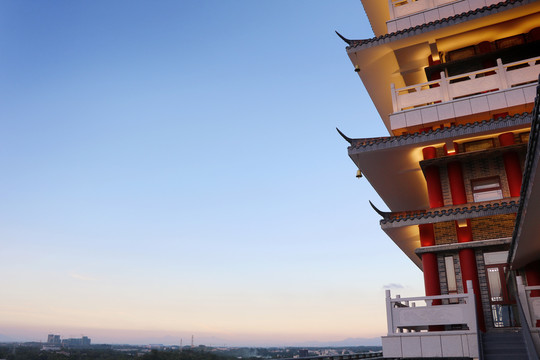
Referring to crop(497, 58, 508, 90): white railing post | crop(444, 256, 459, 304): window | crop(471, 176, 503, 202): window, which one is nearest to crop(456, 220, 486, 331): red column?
crop(444, 256, 459, 304): window

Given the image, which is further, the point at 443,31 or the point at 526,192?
the point at 443,31

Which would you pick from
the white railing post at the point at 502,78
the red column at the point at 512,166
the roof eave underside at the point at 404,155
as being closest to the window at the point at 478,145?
the red column at the point at 512,166

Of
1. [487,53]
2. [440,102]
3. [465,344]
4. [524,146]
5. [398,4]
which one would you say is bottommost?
[465,344]

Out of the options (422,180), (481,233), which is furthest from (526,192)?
(422,180)

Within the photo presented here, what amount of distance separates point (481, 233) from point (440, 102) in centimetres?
600

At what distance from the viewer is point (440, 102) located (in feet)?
65.2

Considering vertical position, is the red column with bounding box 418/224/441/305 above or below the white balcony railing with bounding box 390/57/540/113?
below

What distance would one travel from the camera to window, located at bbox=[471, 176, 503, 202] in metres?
18.6

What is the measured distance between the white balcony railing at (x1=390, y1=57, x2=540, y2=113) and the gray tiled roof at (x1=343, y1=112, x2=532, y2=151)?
6.23 ft

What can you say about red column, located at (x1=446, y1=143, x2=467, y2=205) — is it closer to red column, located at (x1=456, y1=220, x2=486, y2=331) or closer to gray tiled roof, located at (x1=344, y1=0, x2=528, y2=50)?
red column, located at (x1=456, y1=220, x2=486, y2=331)

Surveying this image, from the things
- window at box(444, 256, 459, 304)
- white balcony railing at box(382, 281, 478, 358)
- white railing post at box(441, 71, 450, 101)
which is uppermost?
white railing post at box(441, 71, 450, 101)

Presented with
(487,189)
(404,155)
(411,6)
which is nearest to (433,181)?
(404,155)

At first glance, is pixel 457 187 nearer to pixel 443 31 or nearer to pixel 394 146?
pixel 394 146

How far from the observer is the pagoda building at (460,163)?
14695mm
